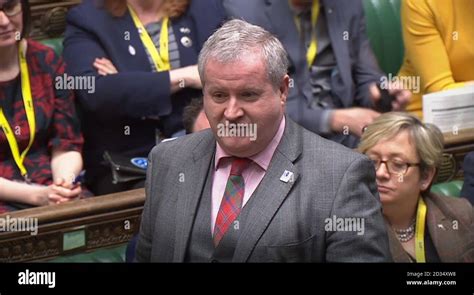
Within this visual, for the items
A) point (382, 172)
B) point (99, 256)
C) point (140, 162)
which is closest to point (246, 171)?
point (382, 172)

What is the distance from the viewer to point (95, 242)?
271 cm

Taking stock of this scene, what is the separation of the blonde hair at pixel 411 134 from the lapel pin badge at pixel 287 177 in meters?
0.67

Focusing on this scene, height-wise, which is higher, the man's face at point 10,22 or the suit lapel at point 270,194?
the man's face at point 10,22

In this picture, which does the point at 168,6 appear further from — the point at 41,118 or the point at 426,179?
the point at 426,179

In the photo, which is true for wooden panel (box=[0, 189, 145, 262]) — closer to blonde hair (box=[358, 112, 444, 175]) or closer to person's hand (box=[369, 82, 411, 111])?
blonde hair (box=[358, 112, 444, 175])

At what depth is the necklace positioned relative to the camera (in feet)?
8.40

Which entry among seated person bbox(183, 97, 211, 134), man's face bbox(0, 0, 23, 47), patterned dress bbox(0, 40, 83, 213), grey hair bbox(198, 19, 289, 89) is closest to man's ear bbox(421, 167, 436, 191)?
seated person bbox(183, 97, 211, 134)

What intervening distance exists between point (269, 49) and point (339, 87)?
1173mm

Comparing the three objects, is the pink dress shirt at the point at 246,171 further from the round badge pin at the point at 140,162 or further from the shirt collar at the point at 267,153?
the round badge pin at the point at 140,162

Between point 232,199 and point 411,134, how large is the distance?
0.75 meters

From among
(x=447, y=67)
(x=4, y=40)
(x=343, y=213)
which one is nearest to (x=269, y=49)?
(x=343, y=213)

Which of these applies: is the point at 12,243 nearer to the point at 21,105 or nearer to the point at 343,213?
the point at 21,105

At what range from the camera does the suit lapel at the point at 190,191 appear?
79.2 inches

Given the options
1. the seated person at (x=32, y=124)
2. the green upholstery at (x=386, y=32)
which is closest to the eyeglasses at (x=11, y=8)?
the seated person at (x=32, y=124)
